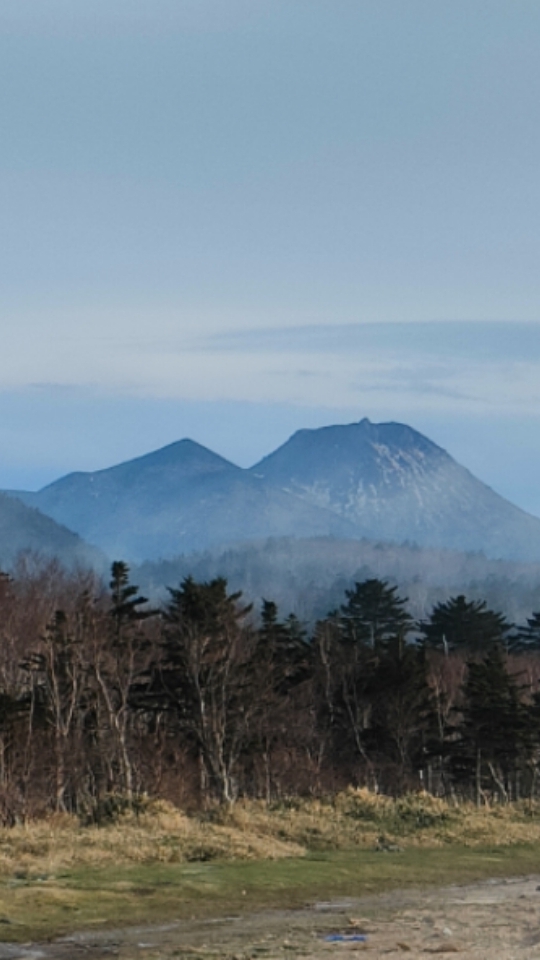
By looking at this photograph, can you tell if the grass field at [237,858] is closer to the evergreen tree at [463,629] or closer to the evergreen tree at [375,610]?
the evergreen tree at [463,629]

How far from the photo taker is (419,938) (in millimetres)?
17125

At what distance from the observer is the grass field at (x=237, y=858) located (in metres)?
20.3

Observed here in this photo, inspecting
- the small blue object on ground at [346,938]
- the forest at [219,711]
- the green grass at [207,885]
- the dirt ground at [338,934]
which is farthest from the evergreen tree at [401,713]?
the small blue object on ground at [346,938]

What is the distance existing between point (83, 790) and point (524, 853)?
22.0 m

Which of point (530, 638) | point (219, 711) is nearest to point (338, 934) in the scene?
point (219, 711)

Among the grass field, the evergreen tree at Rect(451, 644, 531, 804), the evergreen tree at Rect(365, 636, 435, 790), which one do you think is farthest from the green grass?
the evergreen tree at Rect(365, 636, 435, 790)

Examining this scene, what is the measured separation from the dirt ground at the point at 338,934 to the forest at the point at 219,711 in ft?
60.0

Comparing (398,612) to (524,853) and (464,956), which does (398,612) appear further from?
(464,956)

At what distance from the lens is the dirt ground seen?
15594 mm

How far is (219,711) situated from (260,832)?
22.1 metres

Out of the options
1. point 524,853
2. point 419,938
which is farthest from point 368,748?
point 419,938

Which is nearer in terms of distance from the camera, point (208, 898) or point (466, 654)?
point (208, 898)

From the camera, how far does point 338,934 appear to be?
17.8 metres

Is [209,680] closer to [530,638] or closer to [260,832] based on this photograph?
[260,832]
